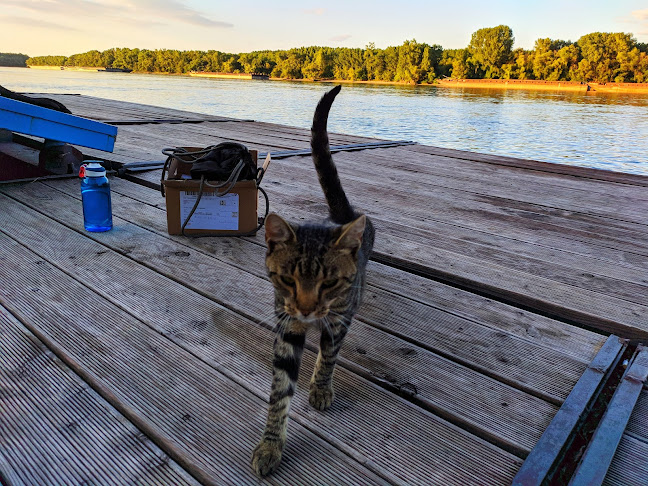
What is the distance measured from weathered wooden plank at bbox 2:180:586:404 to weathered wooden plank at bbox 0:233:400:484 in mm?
484

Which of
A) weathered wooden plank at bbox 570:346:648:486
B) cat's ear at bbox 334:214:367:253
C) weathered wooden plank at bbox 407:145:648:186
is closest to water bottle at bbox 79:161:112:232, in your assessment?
cat's ear at bbox 334:214:367:253

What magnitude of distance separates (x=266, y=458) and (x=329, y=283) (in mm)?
573

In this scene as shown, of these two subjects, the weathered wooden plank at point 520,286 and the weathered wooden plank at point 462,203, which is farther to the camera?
the weathered wooden plank at point 462,203

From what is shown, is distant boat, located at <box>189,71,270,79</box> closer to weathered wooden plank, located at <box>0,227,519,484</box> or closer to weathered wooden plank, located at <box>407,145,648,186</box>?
weathered wooden plank, located at <box>407,145,648,186</box>

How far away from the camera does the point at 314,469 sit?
4.50ft

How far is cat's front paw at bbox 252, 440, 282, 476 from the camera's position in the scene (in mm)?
1340

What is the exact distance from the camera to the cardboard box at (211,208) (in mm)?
3080

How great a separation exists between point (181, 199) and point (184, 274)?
70 cm

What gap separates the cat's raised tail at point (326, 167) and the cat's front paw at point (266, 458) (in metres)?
1.20

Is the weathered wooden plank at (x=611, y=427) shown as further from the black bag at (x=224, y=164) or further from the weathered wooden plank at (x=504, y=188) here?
the black bag at (x=224, y=164)

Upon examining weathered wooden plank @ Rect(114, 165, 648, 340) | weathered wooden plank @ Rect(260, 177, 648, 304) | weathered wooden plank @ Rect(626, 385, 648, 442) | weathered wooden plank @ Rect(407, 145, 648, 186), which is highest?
weathered wooden plank @ Rect(407, 145, 648, 186)

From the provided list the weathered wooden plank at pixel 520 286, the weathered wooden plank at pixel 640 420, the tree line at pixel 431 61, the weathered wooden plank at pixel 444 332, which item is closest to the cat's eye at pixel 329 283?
the weathered wooden plank at pixel 444 332

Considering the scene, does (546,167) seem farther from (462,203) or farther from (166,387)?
(166,387)

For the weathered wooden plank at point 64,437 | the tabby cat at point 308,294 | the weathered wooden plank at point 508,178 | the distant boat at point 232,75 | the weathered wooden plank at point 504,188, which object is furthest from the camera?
the distant boat at point 232,75
